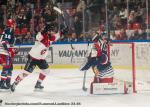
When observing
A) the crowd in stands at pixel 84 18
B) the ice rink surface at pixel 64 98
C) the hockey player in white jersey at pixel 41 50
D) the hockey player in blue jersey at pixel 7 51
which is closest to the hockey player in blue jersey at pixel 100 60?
the ice rink surface at pixel 64 98

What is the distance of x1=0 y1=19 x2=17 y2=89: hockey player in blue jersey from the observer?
9984mm

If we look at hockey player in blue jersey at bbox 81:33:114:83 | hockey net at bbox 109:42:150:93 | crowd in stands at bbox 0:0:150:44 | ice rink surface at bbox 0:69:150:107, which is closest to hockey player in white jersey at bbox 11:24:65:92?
ice rink surface at bbox 0:69:150:107

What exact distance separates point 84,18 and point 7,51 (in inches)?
232

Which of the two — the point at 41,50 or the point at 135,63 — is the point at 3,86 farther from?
the point at 135,63

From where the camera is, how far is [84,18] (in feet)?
51.4

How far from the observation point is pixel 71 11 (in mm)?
16016

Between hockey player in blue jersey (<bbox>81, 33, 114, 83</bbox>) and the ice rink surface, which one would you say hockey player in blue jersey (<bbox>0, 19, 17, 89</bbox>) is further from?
hockey player in blue jersey (<bbox>81, 33, 114, 83</bbox>)

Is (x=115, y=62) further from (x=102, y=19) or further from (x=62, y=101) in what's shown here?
(x=62, y=101)

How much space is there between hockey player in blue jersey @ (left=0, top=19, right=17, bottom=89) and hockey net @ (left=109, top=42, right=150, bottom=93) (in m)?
2.32

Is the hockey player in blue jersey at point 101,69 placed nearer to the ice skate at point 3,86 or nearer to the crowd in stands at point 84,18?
the ice skate at point 3,86

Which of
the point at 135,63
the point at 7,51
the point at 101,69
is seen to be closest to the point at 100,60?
the point at 101,69

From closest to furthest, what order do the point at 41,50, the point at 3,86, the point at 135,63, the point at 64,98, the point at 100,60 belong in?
the point at 64,98
the point at 100,60
the point at 41,50
the point at 3,86
the point at 135,63

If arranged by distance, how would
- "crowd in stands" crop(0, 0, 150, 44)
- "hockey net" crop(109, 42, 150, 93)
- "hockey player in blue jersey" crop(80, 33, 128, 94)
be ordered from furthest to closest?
"crowd in stands" crop(0, 0, 150, 44) < "hockey net" crop(109, 42, 150, 93) < "hockey player in blue jersey" crop(80, 33, 128, 94)

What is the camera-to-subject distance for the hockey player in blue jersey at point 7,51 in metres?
9.98
